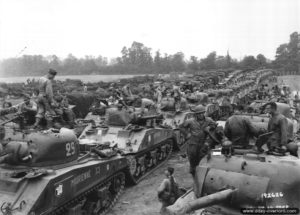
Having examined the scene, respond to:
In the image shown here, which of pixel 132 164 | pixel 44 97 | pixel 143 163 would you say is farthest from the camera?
pixel 143 163

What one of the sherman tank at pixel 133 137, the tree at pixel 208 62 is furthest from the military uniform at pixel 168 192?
the tree at pixel 208 62

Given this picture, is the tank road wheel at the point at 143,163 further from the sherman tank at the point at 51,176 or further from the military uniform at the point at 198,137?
the military uniform at the point at 198,137

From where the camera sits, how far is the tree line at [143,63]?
1884 inches

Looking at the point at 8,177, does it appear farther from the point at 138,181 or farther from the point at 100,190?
the point at 138,181

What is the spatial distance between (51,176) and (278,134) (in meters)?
4.46

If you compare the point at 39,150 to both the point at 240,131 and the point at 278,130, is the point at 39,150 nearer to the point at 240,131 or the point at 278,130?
the point at 240,131

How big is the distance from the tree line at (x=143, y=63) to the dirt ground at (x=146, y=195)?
1234 inches

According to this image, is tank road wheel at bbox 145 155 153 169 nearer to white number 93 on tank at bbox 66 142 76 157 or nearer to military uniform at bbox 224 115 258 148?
white number 93 on tank at bbox 66 142 76 157

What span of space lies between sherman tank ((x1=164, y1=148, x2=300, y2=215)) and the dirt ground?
3.74 metres

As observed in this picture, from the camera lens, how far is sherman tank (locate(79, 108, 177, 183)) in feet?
40.4

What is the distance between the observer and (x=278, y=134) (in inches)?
302

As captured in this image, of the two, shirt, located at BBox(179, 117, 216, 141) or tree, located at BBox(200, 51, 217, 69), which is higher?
tree, located at BBox(200, 51, 217, 69)

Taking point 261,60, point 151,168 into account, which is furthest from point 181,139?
point 261,60

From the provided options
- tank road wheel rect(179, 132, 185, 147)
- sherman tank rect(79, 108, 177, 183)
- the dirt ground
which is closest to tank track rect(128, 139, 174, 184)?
sherman tank rect(79, 108, 177, 183)
